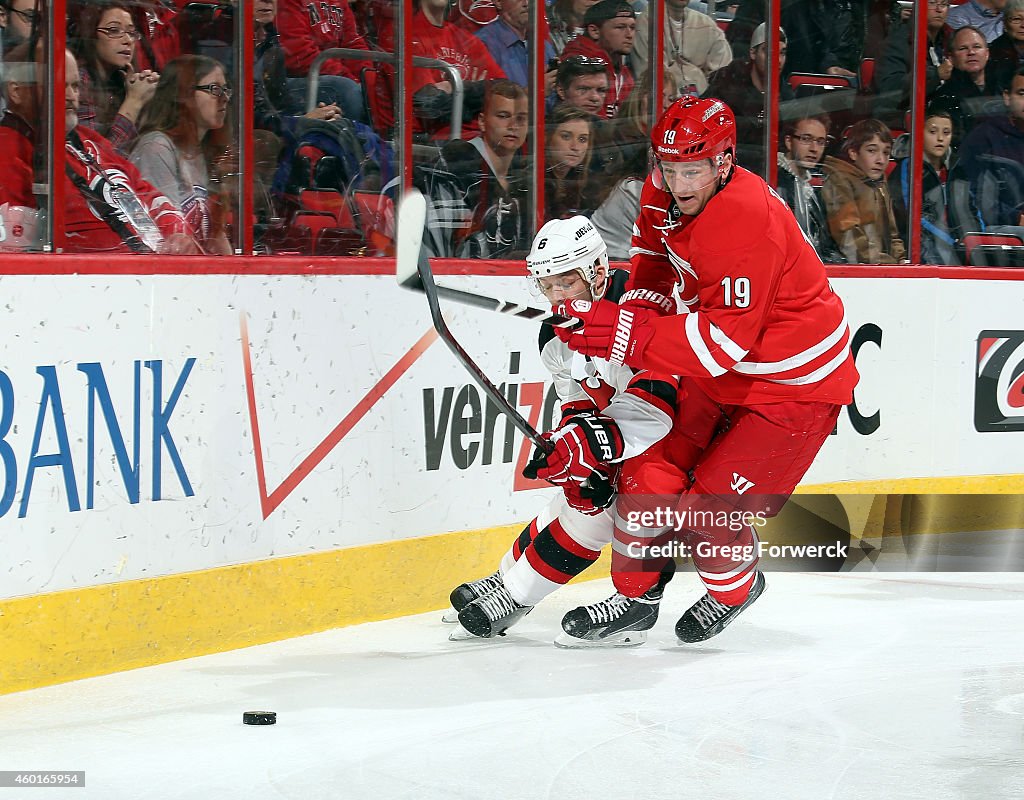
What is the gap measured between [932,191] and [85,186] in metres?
3.46

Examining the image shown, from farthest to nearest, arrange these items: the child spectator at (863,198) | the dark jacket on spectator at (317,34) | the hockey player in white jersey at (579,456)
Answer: the child spectator at (863,198)
the dark jacket on spectator at (317,34)
the hockey player in white jersey at (579,456)

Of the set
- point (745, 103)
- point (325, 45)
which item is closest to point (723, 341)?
point (325, 45)

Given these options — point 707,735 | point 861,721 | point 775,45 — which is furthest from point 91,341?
point 775,45

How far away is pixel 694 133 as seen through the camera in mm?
3502

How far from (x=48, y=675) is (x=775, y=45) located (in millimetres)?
3485

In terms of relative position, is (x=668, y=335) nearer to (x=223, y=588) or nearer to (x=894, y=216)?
(x=223, y=588)

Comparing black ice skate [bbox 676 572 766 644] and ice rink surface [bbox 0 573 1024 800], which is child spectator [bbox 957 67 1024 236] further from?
black ice skate [bbox 676 572 766 644]

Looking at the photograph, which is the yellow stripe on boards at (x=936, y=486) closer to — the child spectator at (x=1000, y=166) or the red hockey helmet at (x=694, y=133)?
the child spectator at (x=1000, y=166)

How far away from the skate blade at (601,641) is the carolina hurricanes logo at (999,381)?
230 cm

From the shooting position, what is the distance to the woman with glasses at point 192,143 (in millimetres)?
3785

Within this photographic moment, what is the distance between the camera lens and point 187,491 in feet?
12.2

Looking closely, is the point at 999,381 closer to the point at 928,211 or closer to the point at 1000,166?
the point at 928,211

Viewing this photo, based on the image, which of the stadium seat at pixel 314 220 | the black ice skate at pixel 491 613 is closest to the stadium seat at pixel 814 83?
the stadium seat at pixel 314 220

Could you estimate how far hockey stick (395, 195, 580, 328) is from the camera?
141 inches
